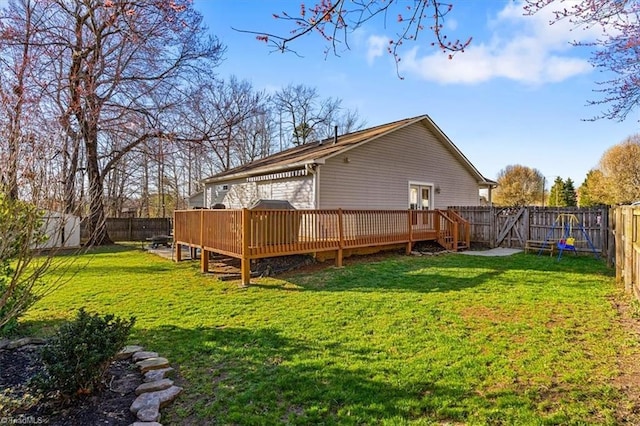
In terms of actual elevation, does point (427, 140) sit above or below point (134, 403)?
above

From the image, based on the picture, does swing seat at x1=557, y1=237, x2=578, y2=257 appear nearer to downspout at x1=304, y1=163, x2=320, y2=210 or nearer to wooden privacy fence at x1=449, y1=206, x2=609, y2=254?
wooden privacy fence at x1=449, y1=206, x2=609, y2=254

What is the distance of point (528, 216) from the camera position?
39.0 feet

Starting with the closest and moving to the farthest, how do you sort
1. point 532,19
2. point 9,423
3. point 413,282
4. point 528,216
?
point 9,423 → point 532,19 → point 413,282 → point 528,216

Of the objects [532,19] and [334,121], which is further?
[334,121]

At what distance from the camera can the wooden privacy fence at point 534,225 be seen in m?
10.5

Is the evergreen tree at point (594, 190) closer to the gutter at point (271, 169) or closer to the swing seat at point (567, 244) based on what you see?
the swing seat at point (567, 244)

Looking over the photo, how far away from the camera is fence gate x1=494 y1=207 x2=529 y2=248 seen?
11977 mm

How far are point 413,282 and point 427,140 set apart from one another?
8.74m

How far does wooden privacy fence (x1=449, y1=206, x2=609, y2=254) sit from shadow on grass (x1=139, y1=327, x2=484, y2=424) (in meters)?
9.97

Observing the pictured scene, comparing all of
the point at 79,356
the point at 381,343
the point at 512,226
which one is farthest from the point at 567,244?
the point at 79,356

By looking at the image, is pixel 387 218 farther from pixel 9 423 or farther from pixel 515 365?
pixel 9 423

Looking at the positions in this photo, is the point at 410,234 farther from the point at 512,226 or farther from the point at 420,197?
the point at 512,226

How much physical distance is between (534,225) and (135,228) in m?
18.9

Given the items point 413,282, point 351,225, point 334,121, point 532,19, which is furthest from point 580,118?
point 334,121
